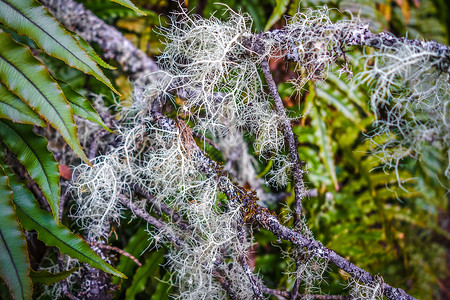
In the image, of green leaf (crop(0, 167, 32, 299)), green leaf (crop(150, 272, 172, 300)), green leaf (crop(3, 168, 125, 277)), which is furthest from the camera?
green leaf (crop(150, 272, 172, 300))

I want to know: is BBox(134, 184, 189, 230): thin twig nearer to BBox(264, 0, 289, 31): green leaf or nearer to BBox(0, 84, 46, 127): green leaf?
BBox(0, 84, 46, 127): green leaf

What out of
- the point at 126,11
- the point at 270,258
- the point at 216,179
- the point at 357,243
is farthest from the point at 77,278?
the point at 357,243

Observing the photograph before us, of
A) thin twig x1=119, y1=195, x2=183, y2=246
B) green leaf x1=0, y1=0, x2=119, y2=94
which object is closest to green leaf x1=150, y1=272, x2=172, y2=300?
thin twig x1=119, y1=195, x2=183, y2=246

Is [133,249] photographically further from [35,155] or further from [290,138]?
[290,138]

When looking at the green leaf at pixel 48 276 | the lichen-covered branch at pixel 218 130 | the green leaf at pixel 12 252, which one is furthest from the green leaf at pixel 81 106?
the green leaf at pixel 48 276

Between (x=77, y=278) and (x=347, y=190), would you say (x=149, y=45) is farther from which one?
(x=347, y=190)
